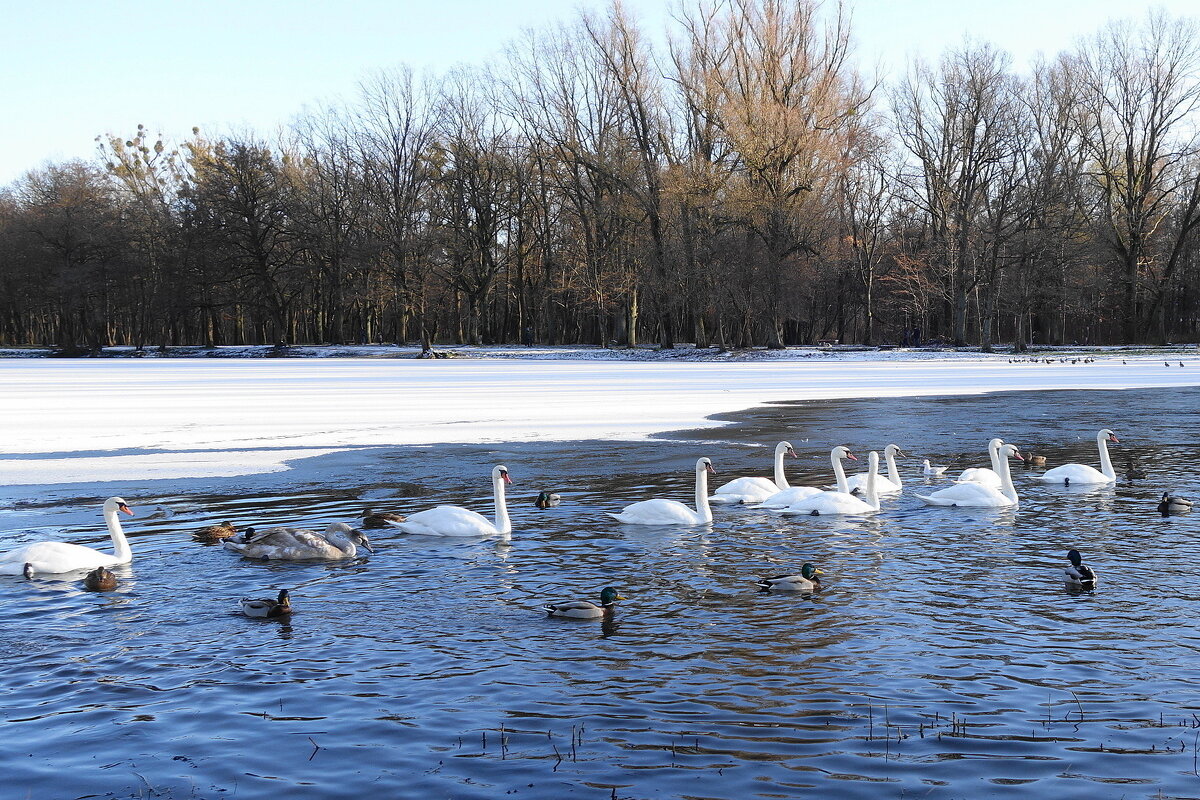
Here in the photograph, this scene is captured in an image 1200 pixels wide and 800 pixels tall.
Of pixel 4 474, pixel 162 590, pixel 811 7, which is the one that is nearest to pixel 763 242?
pixel 811 7

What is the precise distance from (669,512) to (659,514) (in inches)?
4.8

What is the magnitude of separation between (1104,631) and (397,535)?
7348 millimetres

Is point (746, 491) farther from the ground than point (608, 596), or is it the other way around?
Result: point (746, 491)

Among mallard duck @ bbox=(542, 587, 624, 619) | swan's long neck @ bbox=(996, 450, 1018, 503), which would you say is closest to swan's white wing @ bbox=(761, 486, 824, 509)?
swan's long neck @ bbox=(996, 450, 1018, 503)

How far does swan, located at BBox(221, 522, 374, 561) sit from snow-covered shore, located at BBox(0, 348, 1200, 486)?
21.8 feet

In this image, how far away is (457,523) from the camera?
1214cm

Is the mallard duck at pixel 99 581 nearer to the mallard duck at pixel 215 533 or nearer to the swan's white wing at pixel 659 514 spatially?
the mallard duck at pixel 215 533

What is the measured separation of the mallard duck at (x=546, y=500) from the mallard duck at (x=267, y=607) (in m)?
5.48

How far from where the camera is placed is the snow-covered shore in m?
19.5

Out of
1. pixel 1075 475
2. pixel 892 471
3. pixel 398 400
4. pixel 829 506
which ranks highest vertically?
pixel 398 400

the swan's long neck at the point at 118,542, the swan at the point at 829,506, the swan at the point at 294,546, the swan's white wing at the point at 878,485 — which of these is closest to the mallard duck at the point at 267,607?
the swan at the point at 294,546

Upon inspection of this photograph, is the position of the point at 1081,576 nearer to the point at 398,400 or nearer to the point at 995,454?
the point at 995,454

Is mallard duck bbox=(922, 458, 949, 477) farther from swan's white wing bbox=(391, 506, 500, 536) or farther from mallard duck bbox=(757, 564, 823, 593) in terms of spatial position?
mallard duck bbox=(757, 564, 823, 593)

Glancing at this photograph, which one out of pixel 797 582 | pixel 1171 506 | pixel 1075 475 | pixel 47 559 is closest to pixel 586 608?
pixel 797 582
